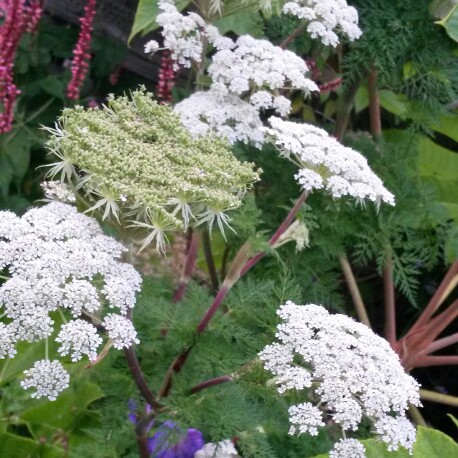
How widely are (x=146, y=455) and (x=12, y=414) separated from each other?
0.31 metres

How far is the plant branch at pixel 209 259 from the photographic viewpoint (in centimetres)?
150

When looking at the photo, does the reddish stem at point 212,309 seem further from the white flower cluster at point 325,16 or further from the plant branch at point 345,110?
the plant branch at point 345,110

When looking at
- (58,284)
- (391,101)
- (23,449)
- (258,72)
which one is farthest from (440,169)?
(58,284)

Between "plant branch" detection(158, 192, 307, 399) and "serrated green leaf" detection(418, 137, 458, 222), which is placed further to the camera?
"serrated green leaf" detection(418, 137, 458, 222)

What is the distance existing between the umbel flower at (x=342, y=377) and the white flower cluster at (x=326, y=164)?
230 mm

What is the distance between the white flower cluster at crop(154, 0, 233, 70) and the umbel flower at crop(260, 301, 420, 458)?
0.58 metres

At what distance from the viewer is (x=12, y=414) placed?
1378 mm

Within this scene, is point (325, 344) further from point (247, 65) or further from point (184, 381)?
point (247, 65)

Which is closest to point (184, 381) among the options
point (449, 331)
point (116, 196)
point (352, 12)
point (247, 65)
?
point (116, 196)

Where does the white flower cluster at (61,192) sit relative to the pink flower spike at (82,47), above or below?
above

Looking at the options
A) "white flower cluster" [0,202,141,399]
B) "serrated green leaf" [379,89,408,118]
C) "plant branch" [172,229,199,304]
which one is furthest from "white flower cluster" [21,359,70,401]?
"serrated green leaf" [379,89,408,118]

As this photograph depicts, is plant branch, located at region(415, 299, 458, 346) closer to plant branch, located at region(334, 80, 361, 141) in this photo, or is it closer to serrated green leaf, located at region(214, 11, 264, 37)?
plant branch, located at region(334, 80, 361, 141)

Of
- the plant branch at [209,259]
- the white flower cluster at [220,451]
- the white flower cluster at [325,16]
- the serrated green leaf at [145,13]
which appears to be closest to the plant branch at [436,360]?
the plant branch at [209,259]

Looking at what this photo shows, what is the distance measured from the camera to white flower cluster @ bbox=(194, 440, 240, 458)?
1200 mm
